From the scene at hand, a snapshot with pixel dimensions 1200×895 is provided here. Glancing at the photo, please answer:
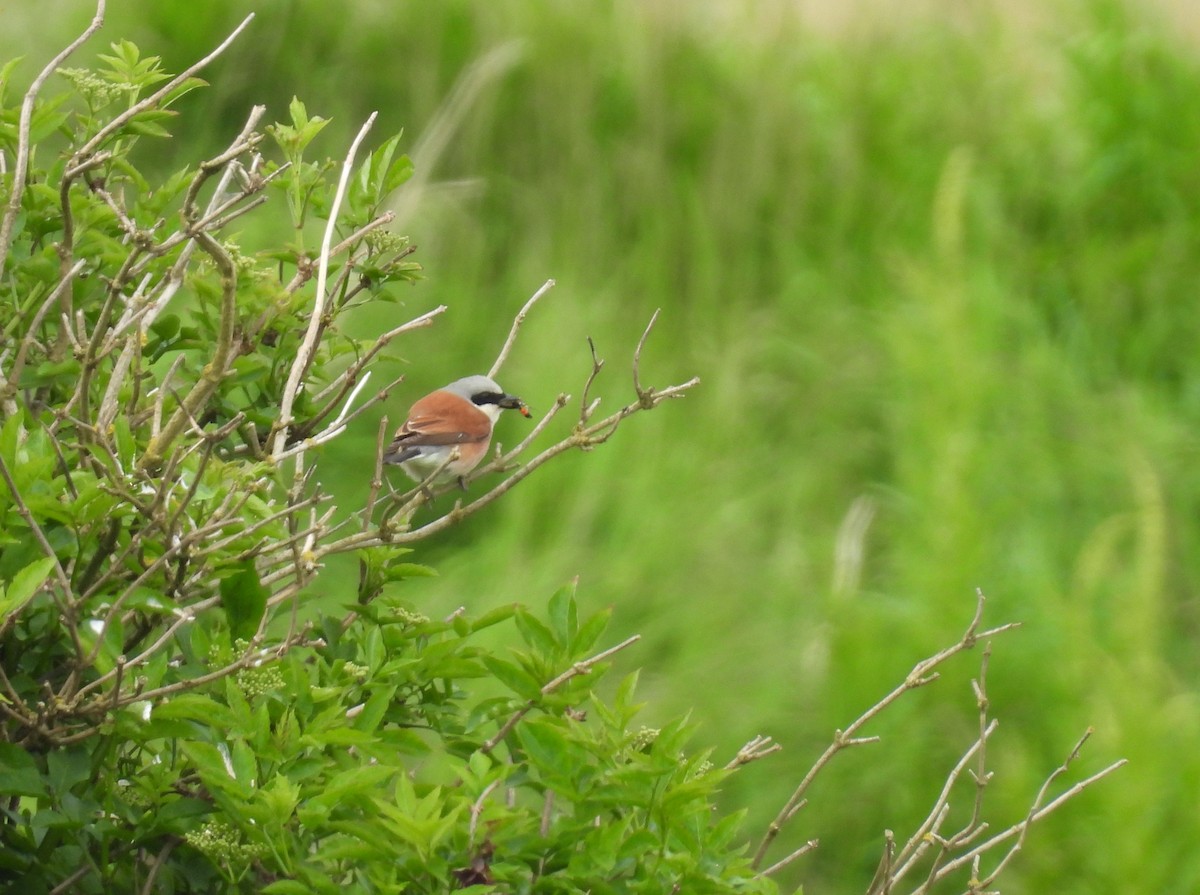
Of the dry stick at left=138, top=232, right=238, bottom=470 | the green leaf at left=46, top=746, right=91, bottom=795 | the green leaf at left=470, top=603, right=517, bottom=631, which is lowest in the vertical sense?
the green leaf at left=46, top=746, right=91, bottom=795

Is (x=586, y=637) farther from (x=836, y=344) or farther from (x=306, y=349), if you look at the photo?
(x=836, y=344)

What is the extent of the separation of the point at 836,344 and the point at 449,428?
239cm

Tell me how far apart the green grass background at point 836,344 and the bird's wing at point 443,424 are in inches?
25.6

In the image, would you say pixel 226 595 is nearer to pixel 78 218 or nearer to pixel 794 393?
pixel 78 218

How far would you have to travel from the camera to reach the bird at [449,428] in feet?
14.7

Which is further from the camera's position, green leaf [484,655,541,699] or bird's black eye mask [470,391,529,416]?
bird's black eye mask [470,391,529,416]

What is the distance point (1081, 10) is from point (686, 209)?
2446 millimetres

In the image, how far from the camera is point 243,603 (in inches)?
68.9

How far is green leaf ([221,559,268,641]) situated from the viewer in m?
1.75

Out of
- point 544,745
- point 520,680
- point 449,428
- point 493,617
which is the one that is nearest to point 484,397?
point 449,428

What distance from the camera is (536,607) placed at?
16.5ft

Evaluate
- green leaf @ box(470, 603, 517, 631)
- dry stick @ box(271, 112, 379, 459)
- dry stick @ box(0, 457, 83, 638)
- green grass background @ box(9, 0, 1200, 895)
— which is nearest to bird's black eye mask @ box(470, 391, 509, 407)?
green grass background @ box(9, 0, 1200, 895)

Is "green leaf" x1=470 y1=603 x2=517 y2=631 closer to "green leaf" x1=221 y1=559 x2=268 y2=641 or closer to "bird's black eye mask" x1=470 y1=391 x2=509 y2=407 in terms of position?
"green leaf" x1=221 y1=559 x2=268 y2=641

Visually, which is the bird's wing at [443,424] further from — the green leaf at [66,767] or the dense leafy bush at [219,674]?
the green leaf at [66,767]
